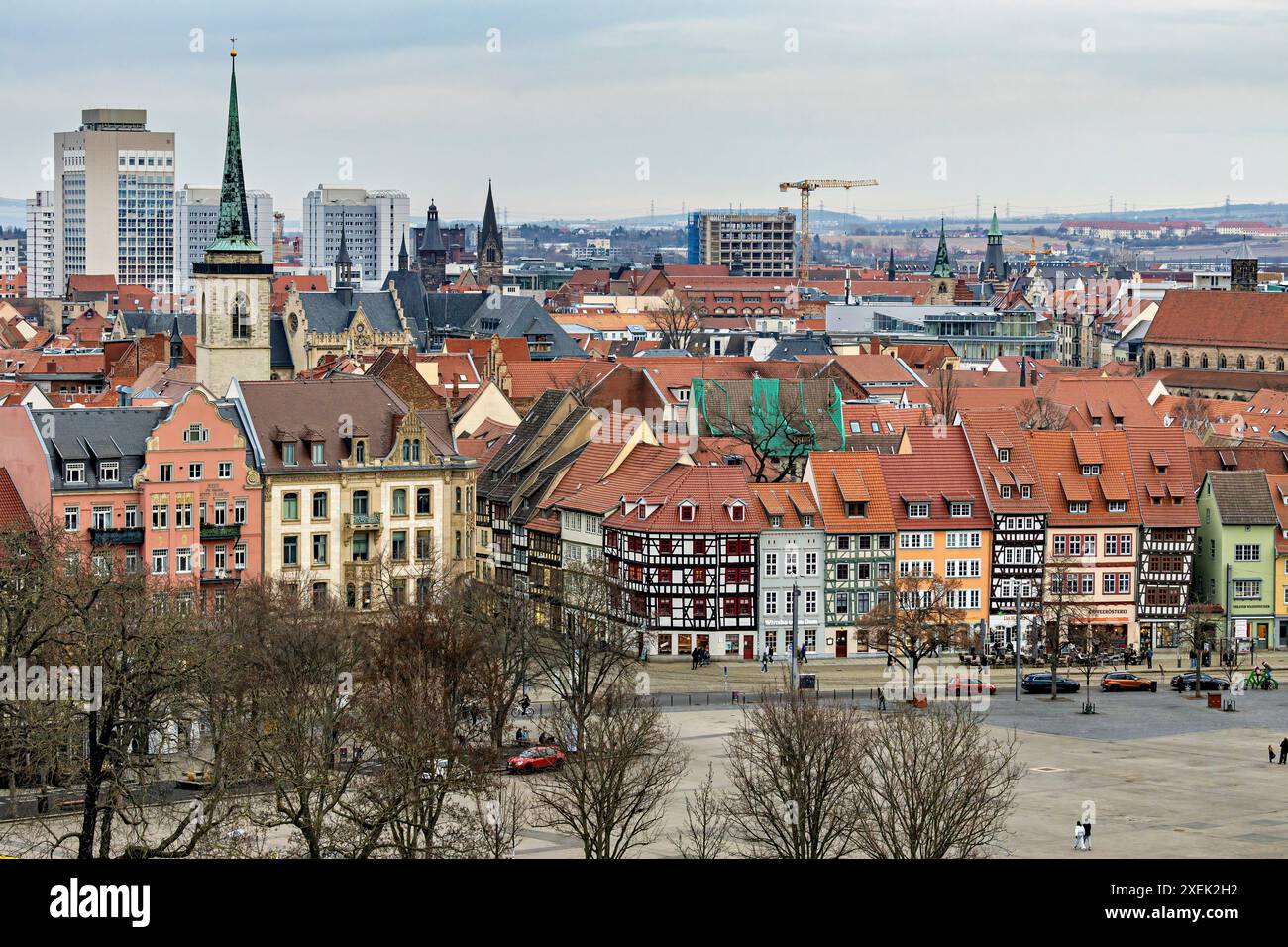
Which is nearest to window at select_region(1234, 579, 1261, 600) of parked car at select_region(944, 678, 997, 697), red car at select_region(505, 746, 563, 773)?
parked car at select_region(944, 678, 997, 697)

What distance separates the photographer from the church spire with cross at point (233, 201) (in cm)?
12144

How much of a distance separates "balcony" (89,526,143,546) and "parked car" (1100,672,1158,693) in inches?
1425

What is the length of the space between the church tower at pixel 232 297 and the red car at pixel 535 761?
58197 mm

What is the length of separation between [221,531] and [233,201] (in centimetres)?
4088

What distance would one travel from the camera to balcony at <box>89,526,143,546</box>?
271ft

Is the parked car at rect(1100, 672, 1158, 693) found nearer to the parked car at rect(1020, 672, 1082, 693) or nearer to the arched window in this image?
the parked car at rect(1020, 672, 1082, 693)

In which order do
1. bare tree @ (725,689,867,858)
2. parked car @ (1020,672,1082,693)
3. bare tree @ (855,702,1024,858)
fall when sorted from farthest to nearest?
parked car @ (1020,672,1082,693) < bare tree @ (725,689,867,858) < bare tree @ (855,702,1024,858)

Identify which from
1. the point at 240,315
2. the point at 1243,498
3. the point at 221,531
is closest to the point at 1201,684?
the point at 1243,498

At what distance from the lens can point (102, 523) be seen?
83.5 m

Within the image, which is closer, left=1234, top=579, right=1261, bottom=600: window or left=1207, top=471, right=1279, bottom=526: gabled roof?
left=1234, top=579, right=1261, bottom=600: window

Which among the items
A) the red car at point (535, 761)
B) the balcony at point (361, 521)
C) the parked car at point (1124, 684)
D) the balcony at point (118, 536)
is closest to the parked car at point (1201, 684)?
the parked car at point (1124, 684)

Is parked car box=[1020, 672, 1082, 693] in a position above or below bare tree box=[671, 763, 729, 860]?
below

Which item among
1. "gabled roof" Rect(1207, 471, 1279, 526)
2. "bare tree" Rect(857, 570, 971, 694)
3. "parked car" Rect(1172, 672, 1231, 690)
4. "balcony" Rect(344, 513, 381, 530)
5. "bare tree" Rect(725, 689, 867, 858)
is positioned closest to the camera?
"bare tree" Rect(725, 689, 867, 858)
